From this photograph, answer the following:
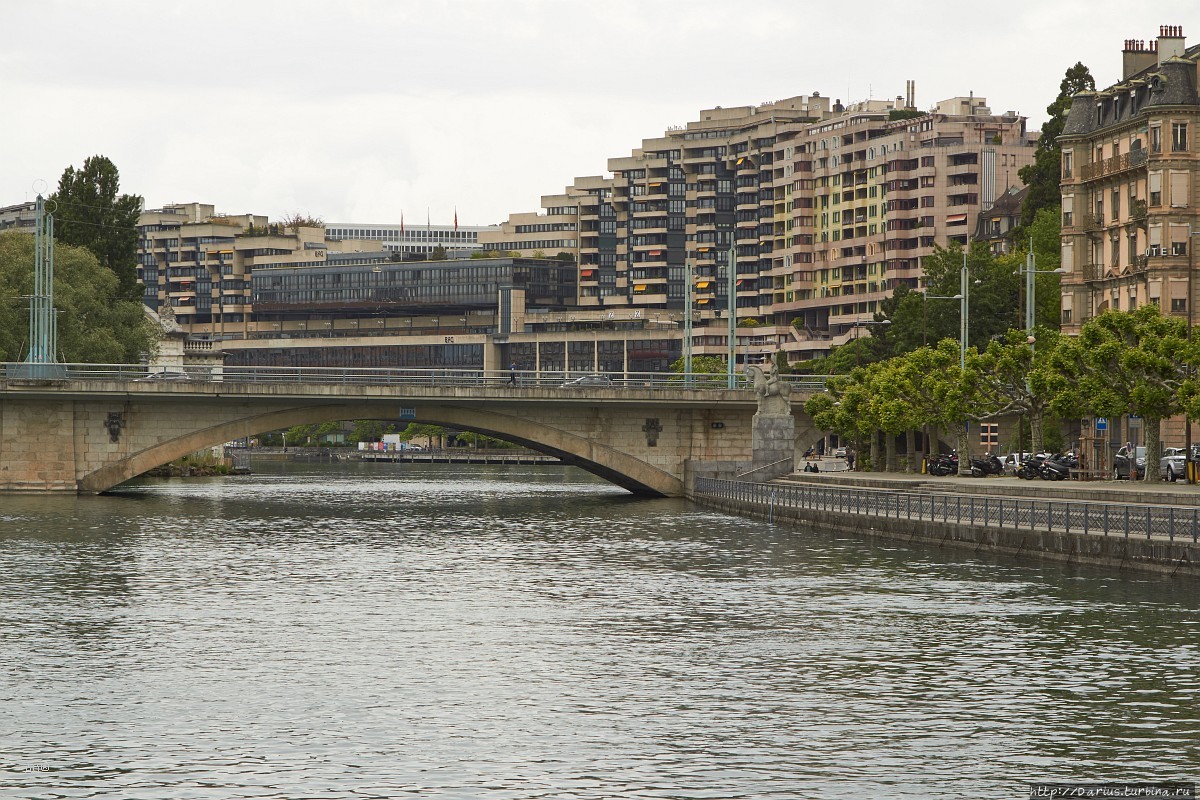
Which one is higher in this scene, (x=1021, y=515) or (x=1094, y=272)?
(x=1094, y=272)

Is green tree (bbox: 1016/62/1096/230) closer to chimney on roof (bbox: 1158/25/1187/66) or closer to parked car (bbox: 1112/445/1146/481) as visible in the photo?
chimney on roof (bbox: 1158/25/1187/66)

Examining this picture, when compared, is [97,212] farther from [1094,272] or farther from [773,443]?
[1094,272]

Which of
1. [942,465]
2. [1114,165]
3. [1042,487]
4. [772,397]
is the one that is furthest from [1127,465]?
[1114,165]

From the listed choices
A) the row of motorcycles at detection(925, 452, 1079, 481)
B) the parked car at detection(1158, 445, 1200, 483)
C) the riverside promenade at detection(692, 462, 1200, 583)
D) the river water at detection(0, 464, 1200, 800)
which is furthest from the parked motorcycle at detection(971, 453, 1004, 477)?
the river water at detection(0, 464, 1200, 800)

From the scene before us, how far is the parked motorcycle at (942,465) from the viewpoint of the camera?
99.1 metres

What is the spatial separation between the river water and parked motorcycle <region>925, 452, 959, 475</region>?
108 ft

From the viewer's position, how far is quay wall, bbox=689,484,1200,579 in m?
50.4

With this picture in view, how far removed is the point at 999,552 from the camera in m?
59.7

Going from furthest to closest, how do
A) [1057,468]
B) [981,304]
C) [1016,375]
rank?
[981,304] → [1016,375] → [1057,468]

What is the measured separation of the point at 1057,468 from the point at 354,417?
43.3 meters

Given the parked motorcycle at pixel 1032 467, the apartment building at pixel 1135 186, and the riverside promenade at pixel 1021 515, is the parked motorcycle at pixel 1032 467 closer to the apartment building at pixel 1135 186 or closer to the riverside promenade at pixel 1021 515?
the riverside promenade at pixel 1021 515

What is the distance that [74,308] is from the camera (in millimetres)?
116000

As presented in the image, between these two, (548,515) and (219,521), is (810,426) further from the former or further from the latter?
(219,521)

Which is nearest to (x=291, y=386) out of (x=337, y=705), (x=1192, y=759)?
(x=337, y=705)
